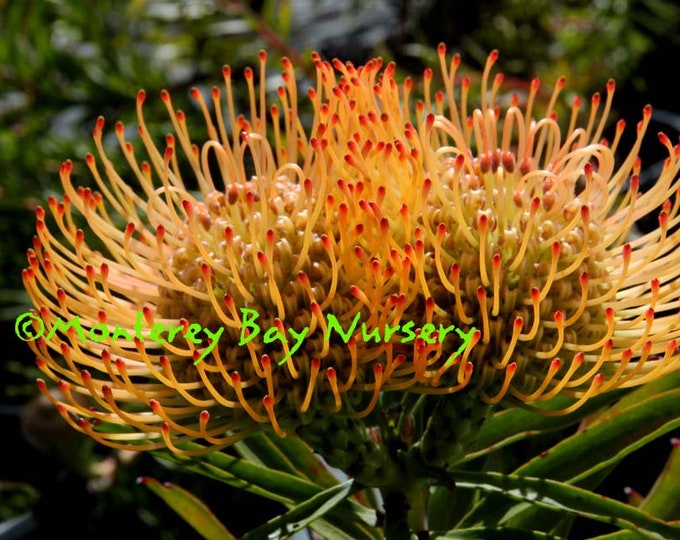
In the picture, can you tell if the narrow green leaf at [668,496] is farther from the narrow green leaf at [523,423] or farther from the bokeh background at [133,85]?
the bokeh background at [133,85]

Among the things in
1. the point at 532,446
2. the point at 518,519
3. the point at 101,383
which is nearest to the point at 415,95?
the point at 532,446

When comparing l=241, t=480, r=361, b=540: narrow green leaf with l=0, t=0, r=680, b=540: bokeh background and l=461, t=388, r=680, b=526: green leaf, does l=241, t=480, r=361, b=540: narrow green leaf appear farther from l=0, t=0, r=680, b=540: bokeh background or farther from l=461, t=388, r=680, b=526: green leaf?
l=0, t=0, r=680, b=540: bokeh background

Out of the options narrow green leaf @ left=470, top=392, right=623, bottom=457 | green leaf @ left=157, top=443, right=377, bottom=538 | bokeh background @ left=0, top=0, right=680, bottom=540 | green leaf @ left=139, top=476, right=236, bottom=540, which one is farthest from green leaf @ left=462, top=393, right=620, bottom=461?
bokeh background @ left=0, top=0, right=680, bottom=540

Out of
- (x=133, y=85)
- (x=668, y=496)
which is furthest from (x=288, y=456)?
(x=133, y=85)

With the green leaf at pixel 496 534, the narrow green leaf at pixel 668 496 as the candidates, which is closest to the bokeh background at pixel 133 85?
the narrow green leaf at pixel 668 496

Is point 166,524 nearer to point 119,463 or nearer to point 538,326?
point 119,463
